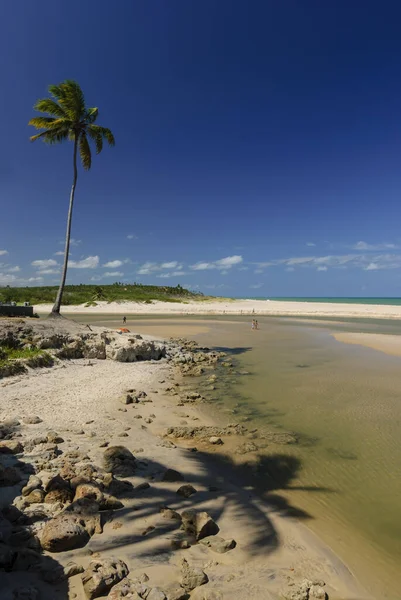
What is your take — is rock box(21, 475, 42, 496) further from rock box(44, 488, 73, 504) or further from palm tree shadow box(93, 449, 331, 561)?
palm tree shadow box(93, 449, 331, 561)

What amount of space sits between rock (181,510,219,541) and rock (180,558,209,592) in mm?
739

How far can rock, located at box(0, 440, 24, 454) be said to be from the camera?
23.0 feet

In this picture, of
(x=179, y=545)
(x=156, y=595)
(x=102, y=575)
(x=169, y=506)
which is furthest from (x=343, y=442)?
(x=102, y=575)

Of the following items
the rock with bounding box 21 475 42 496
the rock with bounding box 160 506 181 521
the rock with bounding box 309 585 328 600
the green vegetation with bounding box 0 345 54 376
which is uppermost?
the green vegetation with bounding box 0 345 54 376

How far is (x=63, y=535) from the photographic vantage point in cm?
427

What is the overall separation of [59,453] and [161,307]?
219ft

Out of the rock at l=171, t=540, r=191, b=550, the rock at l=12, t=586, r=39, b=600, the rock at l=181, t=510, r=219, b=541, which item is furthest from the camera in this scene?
the rock at l=181, t=510, r=219, b=541

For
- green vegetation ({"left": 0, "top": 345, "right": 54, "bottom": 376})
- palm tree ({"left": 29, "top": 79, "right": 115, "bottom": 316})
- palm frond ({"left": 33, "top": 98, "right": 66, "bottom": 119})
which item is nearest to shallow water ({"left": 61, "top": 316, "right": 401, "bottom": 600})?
green vegetation ({"left": 0, "top": 345, "right": 54, "bottom": 376})

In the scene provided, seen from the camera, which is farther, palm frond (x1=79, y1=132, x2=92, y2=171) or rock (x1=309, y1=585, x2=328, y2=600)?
palm frond (x1=79, y1=132, x2=92, y2=171)

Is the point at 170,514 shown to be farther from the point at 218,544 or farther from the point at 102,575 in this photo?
the point at 102,575

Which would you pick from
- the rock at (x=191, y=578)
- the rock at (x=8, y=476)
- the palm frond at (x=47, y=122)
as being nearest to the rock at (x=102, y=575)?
the rock at (x=191, y=578)

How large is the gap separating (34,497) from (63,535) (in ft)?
4.16

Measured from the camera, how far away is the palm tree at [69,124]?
24125 mm

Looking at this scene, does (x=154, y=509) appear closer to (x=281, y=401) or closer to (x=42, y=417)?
(x=42, y=417)
